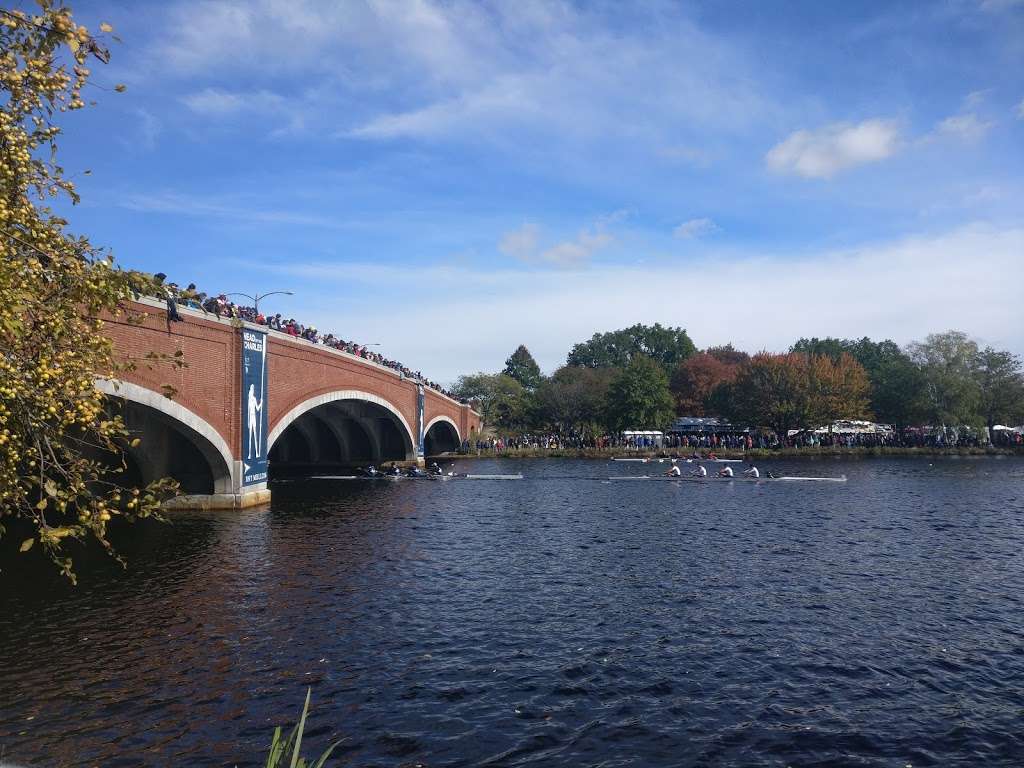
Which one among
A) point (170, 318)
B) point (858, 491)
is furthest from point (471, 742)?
point (858, 491)

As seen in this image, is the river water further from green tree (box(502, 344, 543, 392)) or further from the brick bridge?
green tree (box(502, 344, 543, 392))

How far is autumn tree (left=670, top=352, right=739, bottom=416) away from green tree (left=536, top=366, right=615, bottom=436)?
25979 millimetres

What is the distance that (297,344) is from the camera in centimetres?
4141

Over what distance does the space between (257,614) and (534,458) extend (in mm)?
71613

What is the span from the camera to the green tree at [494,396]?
12188 centimetres

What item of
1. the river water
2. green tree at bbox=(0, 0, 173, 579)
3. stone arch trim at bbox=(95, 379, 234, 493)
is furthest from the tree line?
green tree at bbox=(0, 0, 173, 579)

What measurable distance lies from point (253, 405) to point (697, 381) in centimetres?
10151

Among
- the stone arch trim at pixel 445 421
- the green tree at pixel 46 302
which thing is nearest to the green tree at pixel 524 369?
the stone arch trim at pixel 445 421

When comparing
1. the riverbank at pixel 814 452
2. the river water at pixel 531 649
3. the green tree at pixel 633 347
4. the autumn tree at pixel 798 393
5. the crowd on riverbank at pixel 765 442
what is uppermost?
the green tree at pixel 633 347

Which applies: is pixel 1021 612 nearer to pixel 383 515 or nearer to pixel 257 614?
pixel 257 614

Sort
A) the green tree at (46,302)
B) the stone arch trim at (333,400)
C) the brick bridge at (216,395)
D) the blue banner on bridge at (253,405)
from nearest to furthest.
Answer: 1. the green tree at (46,302)
2. the brick bridge at (216,395)
3. the blue banner on bridge at (253,405)
4. the stone arch trim at (333,400)

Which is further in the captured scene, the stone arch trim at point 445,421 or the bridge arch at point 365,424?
the stone arch trim at point 445,421

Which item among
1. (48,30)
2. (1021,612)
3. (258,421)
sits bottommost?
(1021,612)

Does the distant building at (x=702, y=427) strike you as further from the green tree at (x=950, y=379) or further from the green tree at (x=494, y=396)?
the green tree at (x=494, y=396)
